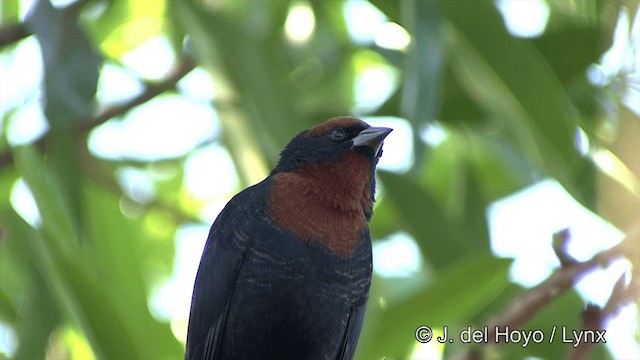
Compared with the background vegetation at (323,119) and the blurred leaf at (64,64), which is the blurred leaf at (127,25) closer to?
the background vegetation at (323,119)

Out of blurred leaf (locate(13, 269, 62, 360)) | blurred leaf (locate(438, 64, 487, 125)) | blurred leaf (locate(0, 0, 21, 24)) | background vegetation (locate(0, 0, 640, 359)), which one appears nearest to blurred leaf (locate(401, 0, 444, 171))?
background vegetation (locate(0, 0, 640, 359))

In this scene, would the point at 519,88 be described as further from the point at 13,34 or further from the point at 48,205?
the point at 13,34

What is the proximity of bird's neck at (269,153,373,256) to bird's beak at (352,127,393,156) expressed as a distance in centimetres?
5

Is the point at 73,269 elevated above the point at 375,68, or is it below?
above

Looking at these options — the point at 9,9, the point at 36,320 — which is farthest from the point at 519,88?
the point at 9,9

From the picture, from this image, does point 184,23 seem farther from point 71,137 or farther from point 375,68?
point 375,68

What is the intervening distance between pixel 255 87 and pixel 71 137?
0.66 meters

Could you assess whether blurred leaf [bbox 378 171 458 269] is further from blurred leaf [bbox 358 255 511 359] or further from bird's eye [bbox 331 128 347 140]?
blurred leaf [bbox 358 255 511 359]

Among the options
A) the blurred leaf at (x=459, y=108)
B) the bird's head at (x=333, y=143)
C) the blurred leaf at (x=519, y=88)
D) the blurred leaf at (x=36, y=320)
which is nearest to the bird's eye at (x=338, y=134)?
the bird's head at (x=333, y=143)

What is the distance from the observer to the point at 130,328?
289cm

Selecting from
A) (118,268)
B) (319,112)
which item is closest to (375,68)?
(319,112)

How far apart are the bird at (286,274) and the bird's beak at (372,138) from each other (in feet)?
0.45

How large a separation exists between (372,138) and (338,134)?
142mm

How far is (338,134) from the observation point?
10.4 ft
